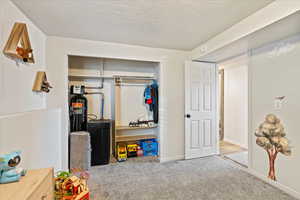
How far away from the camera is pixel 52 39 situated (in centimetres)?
246

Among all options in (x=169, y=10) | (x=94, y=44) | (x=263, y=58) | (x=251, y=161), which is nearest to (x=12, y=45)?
(x=94, y=44)

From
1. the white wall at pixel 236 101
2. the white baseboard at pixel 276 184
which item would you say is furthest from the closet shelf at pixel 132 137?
the white wall at pixel 236 101

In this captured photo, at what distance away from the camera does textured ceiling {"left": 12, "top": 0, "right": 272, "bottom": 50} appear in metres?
1.66

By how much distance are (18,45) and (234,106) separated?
483 cm

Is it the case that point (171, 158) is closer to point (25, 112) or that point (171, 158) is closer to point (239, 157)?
point (239, 157)

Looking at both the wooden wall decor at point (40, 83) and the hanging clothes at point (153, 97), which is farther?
the hanging clothes at point (153, 97)

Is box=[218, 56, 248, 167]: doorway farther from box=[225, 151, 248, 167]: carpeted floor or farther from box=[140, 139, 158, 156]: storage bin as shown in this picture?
box=[140, 139, 158, 156]: storage bin

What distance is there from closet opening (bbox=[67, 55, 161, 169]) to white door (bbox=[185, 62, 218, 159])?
0.65 metres

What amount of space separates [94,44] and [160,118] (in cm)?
191

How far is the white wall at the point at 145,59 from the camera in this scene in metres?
2.49

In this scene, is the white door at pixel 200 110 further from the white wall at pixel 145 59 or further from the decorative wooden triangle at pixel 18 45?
the decorative wooden triangle at pixel 18 45

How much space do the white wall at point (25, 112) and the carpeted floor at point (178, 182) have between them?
876 mm

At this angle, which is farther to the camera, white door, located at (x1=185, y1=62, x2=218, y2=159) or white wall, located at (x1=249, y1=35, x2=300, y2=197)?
white door, located at (x1=185, y1=62, x2=218, y2=159)

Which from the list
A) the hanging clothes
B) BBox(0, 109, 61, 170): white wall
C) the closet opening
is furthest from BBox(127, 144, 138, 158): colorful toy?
BBox(0, 109, 61, 170): white wall
